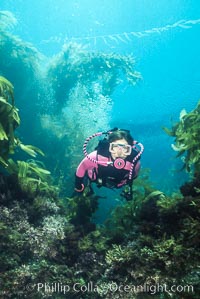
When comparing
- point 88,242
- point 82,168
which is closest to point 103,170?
point 82,168

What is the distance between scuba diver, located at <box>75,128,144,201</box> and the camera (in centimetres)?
556

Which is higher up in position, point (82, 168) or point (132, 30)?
point (132, 30)

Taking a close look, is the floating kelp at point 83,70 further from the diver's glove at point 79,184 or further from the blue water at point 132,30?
Answer: the blue water at point 132,30

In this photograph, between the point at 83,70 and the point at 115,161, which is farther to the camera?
the point at 83,70

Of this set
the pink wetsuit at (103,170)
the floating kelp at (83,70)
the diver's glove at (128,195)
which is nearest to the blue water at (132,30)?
the floating kelp at (83,70)

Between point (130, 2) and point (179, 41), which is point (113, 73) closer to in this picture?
point (130, 2)

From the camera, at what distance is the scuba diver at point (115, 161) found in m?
5.56

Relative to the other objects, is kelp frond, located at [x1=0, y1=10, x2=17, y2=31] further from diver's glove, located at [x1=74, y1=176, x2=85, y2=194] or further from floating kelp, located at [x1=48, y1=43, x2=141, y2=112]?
diver's glove, located at [x1=74, y1=176, x2=85, y2=194]

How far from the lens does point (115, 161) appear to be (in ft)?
17.9

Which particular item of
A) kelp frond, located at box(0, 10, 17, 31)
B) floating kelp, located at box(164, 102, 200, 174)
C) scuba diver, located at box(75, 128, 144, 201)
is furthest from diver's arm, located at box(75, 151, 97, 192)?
kelp frond, located at box(0, 10, 17, 31)

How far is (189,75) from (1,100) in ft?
156

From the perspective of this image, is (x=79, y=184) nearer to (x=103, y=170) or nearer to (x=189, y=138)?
(x=103, y=170)

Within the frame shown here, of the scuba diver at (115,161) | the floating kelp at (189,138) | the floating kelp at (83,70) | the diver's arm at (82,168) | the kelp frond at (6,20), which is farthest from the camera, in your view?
the floating kelp at (83,70)

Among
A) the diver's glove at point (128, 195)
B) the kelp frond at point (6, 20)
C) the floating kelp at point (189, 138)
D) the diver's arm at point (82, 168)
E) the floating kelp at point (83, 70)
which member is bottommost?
the diver's glove at point (128, 195)
